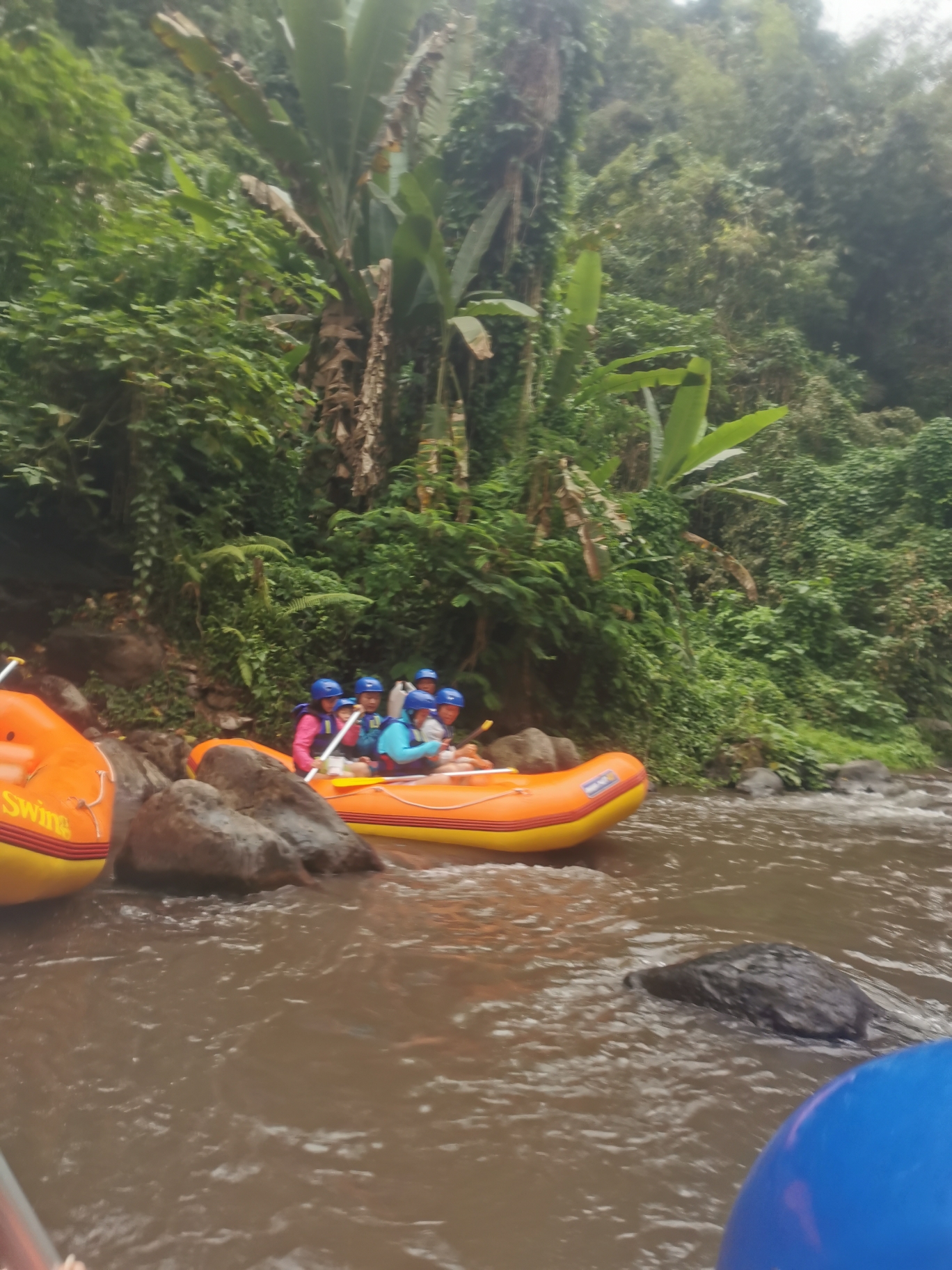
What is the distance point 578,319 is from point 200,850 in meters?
7.97

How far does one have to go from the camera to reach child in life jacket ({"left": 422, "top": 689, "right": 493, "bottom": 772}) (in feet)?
21.5

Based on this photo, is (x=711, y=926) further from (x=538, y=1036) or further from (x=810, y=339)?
(x=810, y=339)

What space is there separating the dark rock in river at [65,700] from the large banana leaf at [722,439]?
7.22 meters

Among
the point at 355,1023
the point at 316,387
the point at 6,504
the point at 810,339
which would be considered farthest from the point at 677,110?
the point at 355,1023

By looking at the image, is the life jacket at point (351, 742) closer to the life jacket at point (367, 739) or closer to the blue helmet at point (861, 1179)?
the life jacket at point (367, 739)

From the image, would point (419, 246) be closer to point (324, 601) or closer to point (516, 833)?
point (324, 601)

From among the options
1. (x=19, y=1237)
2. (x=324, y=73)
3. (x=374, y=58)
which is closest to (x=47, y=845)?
(x=19, y=1237)

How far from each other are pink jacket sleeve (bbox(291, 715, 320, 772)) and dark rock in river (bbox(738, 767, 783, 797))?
4464mm

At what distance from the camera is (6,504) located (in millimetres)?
8117

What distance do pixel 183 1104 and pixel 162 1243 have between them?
0.54 meters

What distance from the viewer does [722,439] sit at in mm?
10703

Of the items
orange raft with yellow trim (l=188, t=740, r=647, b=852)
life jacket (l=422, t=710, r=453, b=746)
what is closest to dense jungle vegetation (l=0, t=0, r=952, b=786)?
life jacket (l=422, t=710, r=453, b=746)

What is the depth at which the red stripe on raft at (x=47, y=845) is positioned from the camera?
3.48 metres

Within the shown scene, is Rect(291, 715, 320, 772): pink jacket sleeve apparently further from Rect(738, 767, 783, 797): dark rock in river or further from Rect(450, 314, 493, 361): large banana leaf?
Rect(738, 767, 783, 797): dark rock in river
